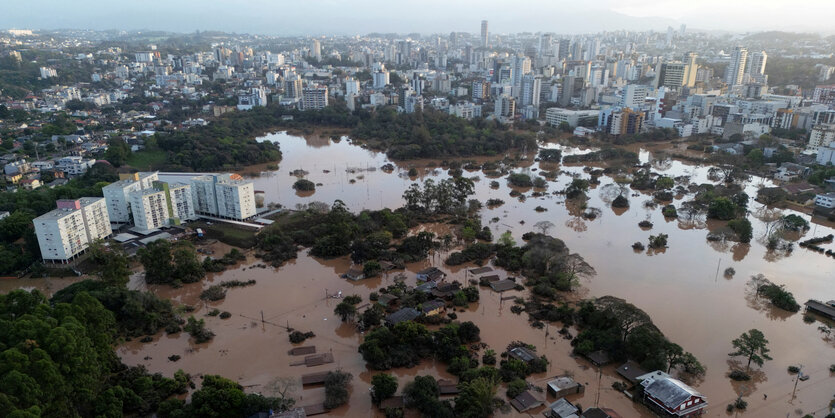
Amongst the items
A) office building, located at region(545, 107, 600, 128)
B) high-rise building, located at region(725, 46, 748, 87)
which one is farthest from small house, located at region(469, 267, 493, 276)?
high-rise building, located at region(725, 46, 748, 87)

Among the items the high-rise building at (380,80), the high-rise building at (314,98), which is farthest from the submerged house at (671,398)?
the high-rise building at (380,80)

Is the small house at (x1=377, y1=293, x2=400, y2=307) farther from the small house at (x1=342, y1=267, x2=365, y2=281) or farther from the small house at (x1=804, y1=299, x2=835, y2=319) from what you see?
the small house at (x1=804, y1=299, x2=835, y2=319)

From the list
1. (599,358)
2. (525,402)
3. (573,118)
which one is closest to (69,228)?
(525,402)

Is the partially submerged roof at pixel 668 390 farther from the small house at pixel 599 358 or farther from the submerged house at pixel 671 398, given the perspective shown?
the small house at pixel 599 358

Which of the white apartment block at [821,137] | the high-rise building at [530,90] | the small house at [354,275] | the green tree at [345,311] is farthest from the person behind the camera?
the high-rise building at [530,90]

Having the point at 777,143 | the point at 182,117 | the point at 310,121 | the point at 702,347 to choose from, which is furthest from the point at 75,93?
the point at 777,143

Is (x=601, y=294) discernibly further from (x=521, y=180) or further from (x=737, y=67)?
(x=737, y=67)
